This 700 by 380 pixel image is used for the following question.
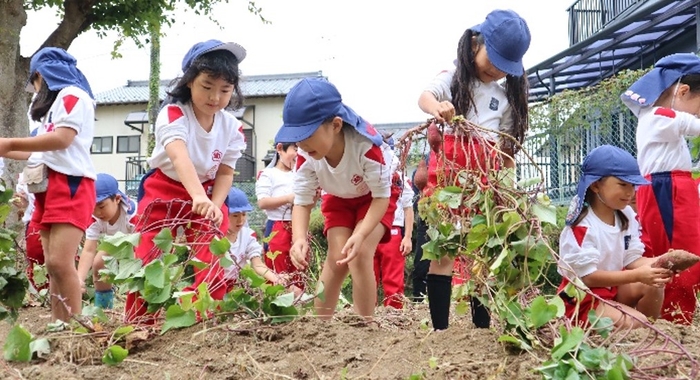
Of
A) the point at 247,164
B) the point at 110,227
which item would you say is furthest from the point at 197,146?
the point at 247,164

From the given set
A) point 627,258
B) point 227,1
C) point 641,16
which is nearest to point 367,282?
point 627,258

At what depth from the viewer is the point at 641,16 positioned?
11.9 m

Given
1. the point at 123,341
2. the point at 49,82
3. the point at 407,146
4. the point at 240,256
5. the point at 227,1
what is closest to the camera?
the point at 123,341

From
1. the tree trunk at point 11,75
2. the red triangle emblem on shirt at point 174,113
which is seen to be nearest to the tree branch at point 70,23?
the tree trunk at point 11,75

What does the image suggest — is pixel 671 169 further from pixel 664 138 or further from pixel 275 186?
pixel 275 186

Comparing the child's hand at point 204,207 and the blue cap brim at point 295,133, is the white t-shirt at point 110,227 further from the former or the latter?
the blue cap brim at point 295,133

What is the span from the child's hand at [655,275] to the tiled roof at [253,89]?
27.6m

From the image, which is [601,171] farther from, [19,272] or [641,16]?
[641,16]

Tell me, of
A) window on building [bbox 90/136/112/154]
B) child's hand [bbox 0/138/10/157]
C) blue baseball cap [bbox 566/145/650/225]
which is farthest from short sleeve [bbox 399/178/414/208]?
window on building [bbox 90/136/112/154]

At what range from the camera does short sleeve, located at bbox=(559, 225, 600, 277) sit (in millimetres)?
3547

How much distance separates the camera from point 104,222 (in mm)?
5613

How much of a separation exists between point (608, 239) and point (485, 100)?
89 centimetres

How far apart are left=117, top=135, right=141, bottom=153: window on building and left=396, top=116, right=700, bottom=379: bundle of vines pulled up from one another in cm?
3050

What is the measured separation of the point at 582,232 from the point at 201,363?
1.90m
